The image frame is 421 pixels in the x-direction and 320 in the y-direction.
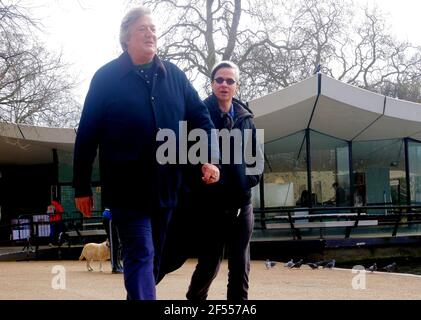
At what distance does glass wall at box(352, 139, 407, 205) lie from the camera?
63.2ft

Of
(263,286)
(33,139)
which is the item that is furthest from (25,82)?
(263,286)

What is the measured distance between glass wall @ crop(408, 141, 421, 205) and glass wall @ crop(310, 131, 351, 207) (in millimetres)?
2017

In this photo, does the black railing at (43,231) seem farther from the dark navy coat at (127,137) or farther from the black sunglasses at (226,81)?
the dark navy coat at (127,137)

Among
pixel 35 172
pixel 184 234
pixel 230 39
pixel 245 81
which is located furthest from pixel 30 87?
pixel 184 234

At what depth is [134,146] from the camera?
11.7 ft

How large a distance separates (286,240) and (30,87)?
9419mm

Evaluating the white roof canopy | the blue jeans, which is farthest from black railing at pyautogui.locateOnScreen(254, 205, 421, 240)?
the blue jeans

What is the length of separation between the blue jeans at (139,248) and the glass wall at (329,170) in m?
14.9

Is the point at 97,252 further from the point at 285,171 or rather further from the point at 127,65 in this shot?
the point at 285,171

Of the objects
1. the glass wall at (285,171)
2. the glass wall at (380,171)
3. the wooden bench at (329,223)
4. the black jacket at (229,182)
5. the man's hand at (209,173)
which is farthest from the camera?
the glass wall at (380,171)

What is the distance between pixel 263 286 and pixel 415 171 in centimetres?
1274

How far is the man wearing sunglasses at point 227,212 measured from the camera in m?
4.60

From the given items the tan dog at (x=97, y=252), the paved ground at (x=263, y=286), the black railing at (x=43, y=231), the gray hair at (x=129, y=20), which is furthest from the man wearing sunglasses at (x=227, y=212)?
the black railing at (x=43, y=231)

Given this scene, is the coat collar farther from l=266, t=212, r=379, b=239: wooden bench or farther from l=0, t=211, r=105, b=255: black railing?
l=0, t=211, r=105, b=255: black railing
